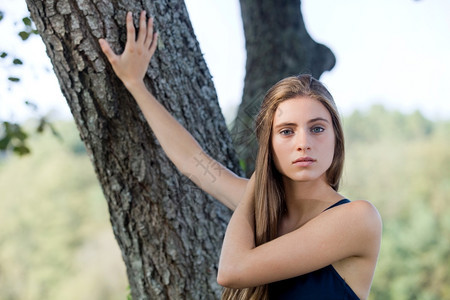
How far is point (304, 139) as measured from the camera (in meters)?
1.56

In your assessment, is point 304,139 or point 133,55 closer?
point 304,139

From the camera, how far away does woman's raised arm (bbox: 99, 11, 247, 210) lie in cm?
200

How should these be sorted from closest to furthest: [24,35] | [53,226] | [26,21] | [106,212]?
[26,21], [24,35], [106,212], [53,226]

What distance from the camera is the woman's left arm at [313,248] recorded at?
1510 mm

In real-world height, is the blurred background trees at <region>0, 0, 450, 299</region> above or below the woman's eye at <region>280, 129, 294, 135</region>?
above

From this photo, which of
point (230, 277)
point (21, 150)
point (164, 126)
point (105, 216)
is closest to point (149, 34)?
point (164, 126)

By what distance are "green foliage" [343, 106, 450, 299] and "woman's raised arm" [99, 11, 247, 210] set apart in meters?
12.6

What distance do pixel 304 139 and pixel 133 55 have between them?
76 centimetres

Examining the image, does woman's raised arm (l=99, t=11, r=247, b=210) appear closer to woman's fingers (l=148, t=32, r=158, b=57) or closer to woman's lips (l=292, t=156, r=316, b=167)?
woman's fingers (l=148, t=32, r=158, b=57)

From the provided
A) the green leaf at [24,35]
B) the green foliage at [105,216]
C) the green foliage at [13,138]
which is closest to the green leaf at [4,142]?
the green foliage at [13,138]

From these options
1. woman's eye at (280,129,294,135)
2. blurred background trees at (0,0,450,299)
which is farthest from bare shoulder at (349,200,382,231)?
blurred background trees at (0,0,450,299)

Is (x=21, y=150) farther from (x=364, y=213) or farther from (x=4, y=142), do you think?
(x=364, y=213)

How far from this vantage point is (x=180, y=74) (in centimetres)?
219

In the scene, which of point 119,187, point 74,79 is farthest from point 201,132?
point 74,79
